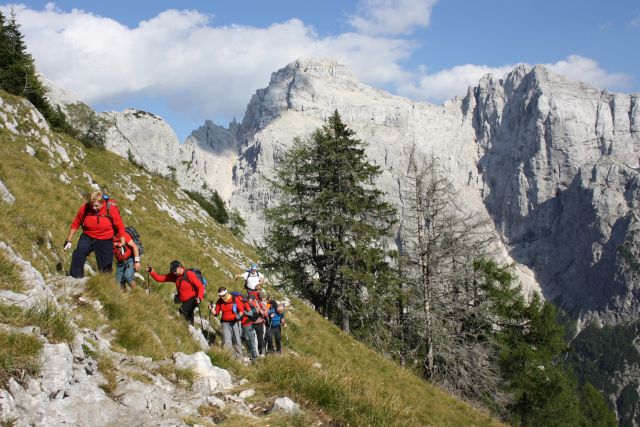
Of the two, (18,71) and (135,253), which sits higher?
(18,71)

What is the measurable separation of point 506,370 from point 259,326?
23.4 m

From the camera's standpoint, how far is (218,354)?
308 inches

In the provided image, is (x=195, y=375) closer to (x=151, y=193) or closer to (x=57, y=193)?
(x=57, y=193)

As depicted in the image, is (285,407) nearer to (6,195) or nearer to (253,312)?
(253,312)

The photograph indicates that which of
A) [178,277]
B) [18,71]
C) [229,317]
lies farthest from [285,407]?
[18,71]

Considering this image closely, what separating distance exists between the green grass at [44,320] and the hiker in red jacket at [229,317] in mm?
Answer: 5695

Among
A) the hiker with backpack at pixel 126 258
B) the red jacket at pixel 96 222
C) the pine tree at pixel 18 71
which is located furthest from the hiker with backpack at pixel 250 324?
the pine tree at pixel 18 71

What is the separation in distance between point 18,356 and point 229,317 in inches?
269

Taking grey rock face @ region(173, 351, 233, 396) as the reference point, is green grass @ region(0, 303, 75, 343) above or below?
above

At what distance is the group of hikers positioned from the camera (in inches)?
363

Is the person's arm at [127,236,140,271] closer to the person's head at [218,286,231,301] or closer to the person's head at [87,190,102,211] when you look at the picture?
the person's head at [87,190,102,211]

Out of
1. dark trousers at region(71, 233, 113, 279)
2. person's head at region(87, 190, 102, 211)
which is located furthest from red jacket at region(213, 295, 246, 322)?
person's head at region(87, 190, 102, 211)

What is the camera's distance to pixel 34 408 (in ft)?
13.4

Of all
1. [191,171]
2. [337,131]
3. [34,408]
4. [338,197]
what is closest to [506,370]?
[338,197]
